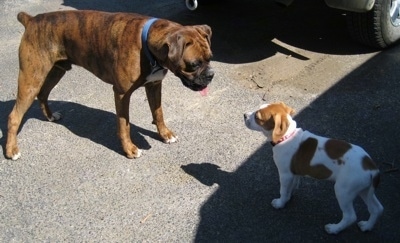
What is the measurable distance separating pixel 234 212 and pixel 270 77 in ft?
7.13

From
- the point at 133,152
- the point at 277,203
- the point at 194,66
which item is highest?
the point at 194,66

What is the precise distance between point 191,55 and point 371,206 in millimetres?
1731

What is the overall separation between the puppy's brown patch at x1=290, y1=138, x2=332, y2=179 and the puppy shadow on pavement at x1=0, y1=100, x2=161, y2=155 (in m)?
1.67

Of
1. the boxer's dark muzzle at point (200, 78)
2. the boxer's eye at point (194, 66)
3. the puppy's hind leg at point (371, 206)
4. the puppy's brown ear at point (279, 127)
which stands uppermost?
the boxer's eye at point (194, 66)

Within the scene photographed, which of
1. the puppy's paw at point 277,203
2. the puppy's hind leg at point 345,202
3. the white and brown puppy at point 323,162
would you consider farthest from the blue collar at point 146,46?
the puppy's hind leg at point 345,202

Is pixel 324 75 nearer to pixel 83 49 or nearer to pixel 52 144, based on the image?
pixel 83 49

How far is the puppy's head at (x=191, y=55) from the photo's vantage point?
10.9ft

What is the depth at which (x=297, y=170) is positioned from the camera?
3195 millimetres

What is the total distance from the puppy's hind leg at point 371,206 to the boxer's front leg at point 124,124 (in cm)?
208

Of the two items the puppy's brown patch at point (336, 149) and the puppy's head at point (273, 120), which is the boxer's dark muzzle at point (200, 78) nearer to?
the puppy's head at point (273, 120)

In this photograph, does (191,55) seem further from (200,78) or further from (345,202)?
(345,202)

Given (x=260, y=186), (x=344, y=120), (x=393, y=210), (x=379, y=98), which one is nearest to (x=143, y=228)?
(x=260, y=186)

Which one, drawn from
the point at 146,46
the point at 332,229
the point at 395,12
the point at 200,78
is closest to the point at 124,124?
the point at 146,46

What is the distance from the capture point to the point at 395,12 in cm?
534
